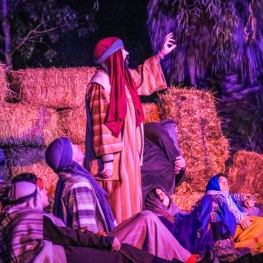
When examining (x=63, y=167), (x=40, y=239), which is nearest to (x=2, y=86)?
(x=63, y=167)

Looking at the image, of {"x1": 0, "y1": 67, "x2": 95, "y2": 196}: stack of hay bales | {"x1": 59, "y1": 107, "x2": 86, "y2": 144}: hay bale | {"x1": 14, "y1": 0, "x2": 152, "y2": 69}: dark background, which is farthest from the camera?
{"x1": 14, "y1": 0, "x2": 152, "y2": 69}: dark background

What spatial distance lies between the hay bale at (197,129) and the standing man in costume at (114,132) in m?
3.73

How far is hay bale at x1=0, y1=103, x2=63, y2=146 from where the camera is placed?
32.0 ft

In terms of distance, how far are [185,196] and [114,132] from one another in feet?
10.8

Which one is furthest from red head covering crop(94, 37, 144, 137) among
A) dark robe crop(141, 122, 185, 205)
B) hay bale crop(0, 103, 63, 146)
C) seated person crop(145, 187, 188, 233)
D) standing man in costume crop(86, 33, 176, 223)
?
hay bale crop(0, 103, 63, 146)

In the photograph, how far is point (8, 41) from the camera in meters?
11.8

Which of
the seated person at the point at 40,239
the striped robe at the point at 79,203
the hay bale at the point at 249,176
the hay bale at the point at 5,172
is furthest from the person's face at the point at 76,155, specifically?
the hay bale at the point at 249,176

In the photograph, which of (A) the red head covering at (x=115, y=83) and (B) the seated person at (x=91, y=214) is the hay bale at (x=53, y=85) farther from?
(B) the seated person at (x=91, y=214)

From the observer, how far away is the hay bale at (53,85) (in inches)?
399

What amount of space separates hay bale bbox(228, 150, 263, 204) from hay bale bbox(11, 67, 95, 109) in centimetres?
202

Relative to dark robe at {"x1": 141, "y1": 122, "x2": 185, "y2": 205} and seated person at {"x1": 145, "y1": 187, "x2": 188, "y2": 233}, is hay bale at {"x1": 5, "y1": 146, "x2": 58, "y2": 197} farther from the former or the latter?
seated person at {"x1": 145, "y1": 187, "x2": 188, "y2": 233}

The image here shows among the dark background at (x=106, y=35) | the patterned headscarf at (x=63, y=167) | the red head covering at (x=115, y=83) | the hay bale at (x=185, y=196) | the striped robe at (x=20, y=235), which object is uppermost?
the dark background at (x=106, y=35)

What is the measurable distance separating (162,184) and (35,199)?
127 inches

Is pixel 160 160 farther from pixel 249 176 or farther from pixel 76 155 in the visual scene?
pixel 76 155
